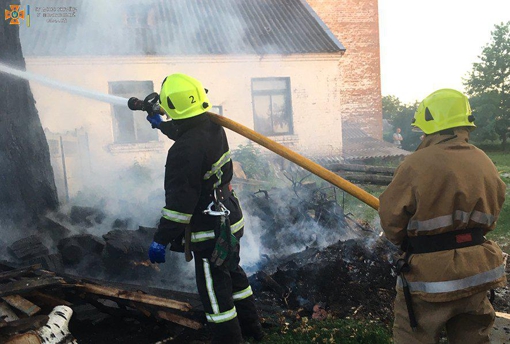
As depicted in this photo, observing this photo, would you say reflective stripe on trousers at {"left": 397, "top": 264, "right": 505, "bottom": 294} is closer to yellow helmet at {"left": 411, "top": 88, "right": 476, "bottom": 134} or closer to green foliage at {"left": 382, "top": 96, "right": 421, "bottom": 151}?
yellow helmet at {"left": 411, "top": 88, "right": 476, "bottom": 134}

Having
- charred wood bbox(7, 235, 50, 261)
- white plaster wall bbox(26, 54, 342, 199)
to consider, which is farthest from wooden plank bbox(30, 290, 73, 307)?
white plaster wall bbox(26, 54, 342, 199)

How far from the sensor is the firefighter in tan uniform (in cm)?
240

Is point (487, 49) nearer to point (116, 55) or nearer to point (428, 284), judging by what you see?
point (116, 55)

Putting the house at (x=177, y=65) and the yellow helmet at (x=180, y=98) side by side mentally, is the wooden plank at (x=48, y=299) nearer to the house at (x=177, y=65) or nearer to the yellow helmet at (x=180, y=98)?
the yellow helmet at (x=180, y=98)

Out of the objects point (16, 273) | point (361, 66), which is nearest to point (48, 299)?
point (16, 273)

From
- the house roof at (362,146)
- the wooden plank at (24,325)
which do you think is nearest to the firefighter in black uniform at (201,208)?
the wooden plank at (24,325)

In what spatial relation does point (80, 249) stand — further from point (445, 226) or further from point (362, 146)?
point (362, 146)

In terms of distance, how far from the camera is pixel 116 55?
41.9 ft

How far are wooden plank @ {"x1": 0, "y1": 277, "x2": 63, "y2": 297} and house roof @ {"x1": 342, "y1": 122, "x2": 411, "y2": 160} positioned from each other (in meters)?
13.1

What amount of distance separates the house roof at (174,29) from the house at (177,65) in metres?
0.03

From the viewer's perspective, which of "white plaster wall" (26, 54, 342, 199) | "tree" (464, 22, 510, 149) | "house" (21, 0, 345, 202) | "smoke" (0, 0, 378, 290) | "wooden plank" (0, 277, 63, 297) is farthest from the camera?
"tree" (464, 22, 510, 149)

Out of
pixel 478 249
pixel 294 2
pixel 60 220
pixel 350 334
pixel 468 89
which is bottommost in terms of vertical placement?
pixel 350 334

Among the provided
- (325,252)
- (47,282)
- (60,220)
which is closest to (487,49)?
(325,252)

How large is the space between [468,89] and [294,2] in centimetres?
995
